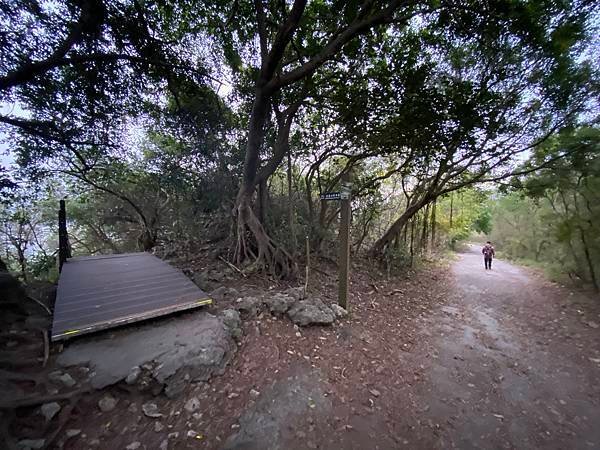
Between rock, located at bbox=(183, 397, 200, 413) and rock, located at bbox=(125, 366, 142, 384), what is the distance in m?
0.48

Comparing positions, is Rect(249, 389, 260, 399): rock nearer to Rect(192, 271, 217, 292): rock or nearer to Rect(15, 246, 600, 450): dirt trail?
Rect(15, 246, 600, 450): dirt trail

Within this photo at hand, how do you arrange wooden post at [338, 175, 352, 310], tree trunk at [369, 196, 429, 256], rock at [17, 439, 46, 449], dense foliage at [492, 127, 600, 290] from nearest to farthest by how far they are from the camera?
rock at [17, 439, 46, 449]
wooden post at [338, 175, 352, 310]
dense foliage at [492, 127, 600, 290]
tree trunk at [369, 196, 429, 256]

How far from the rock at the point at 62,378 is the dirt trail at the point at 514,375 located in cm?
298

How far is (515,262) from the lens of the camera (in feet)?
36.4

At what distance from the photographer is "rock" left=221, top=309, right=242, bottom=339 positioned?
2.75m

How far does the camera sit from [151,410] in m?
1.86

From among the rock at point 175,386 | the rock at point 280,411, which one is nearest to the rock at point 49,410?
the rock at point 175,386

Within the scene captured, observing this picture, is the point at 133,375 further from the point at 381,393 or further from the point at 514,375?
the point at 514,375

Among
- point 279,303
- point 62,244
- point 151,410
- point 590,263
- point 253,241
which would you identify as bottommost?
point 151,410

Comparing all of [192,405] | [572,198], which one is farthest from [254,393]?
[572,198]

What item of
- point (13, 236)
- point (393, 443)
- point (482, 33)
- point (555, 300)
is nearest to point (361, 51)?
point (482, 33)

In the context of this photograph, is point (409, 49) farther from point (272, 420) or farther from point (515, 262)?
point (515, 262)

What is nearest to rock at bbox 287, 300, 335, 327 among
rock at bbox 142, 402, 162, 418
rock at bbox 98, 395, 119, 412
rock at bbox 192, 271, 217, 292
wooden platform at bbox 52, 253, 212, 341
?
wooden platform at bbox 52, 253, 212, 341

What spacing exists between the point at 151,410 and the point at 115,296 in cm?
186
